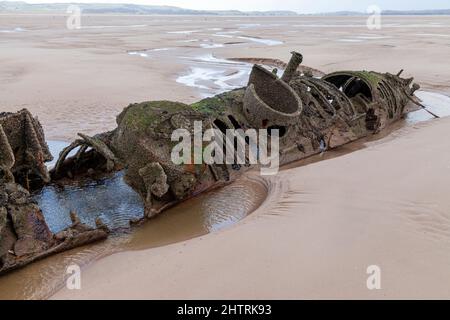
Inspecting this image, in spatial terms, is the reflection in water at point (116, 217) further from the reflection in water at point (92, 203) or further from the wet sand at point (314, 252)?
the wet sand at point (314, 252)

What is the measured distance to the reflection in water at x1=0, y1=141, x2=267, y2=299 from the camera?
4.77 meters

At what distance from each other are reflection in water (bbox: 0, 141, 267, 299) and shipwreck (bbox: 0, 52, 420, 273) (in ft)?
0.45

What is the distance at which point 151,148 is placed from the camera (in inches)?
242

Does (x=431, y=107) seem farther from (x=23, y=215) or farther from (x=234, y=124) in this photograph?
(x=23, y=215)

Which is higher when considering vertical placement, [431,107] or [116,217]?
[431,107]

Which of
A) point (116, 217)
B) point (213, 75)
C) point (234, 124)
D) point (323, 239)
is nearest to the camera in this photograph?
point (323, 239)

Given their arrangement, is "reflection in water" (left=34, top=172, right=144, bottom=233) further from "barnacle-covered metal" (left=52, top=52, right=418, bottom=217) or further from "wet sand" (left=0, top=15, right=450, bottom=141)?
"wet sand" (left=0, top=15, right=450, bottom=141)

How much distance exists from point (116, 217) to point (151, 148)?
1.11 metres

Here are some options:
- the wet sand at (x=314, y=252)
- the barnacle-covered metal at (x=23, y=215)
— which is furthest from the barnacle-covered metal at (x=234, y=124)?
the wet sand at (x=314, y=252)

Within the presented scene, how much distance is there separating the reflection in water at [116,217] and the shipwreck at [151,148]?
0.45ft

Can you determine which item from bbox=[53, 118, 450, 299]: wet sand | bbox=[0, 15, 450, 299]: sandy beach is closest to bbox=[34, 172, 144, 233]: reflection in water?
bbox=[0, 15, 450, 299]: sandy beach

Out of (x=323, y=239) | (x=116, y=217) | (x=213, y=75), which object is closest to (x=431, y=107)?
(x=213, y=75)

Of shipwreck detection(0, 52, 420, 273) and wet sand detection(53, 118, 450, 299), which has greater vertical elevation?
shipwreck detection(0, 52, 420, 273)

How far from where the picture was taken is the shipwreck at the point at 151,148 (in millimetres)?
4992
